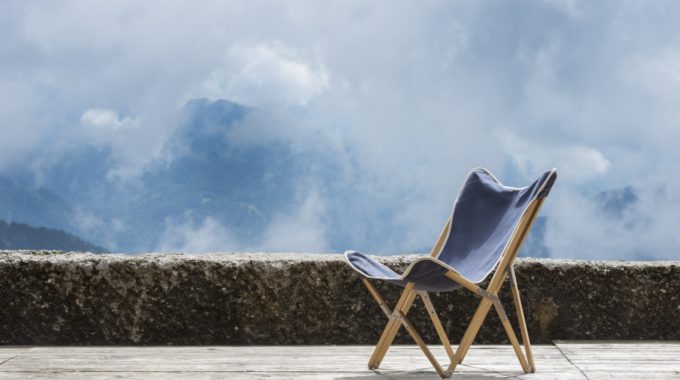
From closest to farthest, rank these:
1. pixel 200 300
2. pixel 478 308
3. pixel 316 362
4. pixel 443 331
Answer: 1. pixel 478 308
2. pixel 443 331
3. pixel 316 362
4. pixel 200 300

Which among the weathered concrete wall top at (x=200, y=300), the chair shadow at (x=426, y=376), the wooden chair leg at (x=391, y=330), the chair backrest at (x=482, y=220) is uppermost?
the weathered concrete wall top at (x=200, y=300)

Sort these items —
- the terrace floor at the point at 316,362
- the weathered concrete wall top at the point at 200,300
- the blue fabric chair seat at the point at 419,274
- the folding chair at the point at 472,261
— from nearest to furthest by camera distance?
1. the blue fabric chair seat at the point at 419,274
2. the folding chair at the point at 472,261
3. the terrace floor at the point at 316,362
4. the weathered concrete wall top at the point at 200,300

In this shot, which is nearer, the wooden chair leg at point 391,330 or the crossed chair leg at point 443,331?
the crossed chair leg at point 443,331

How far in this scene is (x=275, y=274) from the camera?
12.9 ft

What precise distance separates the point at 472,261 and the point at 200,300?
1.41m

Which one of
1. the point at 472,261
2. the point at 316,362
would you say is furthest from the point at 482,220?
the point at 316,362

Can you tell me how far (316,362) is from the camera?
329 centimetres

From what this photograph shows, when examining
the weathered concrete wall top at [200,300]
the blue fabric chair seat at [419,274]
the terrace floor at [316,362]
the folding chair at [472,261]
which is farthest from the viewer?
the weathered concrete wall top at [200,300]

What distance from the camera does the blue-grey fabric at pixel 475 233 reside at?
114 inches

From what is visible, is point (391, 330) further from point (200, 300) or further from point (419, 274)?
point (200, 300)

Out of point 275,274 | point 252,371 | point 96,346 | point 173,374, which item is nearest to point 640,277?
point 275,274

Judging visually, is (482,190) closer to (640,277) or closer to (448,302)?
(448,302)

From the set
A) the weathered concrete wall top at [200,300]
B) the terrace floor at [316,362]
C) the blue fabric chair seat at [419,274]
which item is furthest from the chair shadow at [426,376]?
the weathered concrete wall top at [200,300]

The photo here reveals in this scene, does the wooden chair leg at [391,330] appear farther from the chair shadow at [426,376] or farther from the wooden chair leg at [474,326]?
the wooden chair leg at [474,326]
